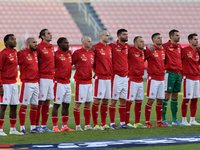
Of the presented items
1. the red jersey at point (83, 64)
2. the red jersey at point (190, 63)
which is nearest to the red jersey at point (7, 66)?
the red jersey at point (83, 64)

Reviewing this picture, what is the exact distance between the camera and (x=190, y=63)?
9180 millimetres

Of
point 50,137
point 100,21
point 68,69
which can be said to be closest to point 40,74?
point 68,69

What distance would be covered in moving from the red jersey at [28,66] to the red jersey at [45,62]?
21 cm

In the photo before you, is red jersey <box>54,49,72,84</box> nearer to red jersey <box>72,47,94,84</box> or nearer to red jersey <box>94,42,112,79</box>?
red jersey <box>72,47,94,84</box>

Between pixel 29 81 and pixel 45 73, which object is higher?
pixel 45 73

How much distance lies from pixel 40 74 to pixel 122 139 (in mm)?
2349

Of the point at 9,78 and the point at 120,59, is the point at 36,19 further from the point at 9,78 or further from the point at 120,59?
the point at 9,78

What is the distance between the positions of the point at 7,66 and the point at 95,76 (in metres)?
1.97

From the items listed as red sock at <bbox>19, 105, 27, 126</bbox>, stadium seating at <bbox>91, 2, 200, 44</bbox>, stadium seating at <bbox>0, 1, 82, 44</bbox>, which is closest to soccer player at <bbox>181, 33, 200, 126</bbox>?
red sock at <bbox>19, 105, 27, 126</bbox>

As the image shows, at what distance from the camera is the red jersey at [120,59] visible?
27.7 feet

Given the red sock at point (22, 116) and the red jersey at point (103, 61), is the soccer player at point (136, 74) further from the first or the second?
the red sock at point (22, 116)

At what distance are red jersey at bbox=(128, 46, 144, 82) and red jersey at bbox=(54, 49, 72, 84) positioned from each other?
1.49m

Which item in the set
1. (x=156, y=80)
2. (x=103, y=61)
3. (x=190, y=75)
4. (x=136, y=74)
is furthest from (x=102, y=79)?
(x=190, y=75)

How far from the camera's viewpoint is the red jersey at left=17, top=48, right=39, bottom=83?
25.0 ft
